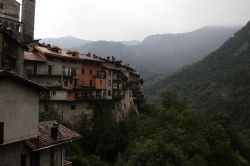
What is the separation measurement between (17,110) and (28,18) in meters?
60.2

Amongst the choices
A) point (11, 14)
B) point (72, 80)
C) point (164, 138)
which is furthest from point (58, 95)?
point (164, 138)

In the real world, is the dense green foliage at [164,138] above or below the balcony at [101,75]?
below

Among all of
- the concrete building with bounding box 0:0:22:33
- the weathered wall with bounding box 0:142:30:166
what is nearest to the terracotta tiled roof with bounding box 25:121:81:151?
the weathered wall with bounding box 0:142:30:166

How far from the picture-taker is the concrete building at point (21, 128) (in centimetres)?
1947

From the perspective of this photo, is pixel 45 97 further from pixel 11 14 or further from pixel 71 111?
pixel 11 14

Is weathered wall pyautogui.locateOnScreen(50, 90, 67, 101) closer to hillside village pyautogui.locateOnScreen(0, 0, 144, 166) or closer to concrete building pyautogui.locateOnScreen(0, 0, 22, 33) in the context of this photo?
hillside village pyautogui.locateOnScreen(0, 0, 144, 166)

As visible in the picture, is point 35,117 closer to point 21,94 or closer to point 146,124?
point 21,94

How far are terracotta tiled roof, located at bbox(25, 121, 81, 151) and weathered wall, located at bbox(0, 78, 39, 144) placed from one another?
55.3 inches

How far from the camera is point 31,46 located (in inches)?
2685

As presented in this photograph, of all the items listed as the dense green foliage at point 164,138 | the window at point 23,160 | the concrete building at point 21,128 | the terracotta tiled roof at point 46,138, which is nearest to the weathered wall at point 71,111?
the dense green foliage at point 164,138

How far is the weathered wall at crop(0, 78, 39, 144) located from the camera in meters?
19.4

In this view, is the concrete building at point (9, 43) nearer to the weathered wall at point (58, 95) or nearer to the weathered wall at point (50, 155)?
the weathered wall at point (58, 95)

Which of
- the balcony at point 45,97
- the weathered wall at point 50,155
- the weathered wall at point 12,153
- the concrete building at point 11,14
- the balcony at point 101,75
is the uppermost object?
the concrete building at point 11,14

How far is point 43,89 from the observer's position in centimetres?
2253
